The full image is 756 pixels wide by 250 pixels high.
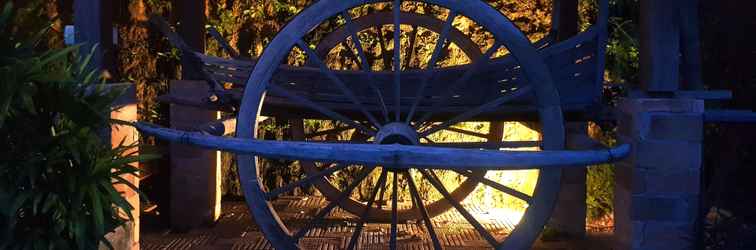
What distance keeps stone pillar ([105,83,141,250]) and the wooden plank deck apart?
5.00 feet

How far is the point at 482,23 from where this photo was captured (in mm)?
3898

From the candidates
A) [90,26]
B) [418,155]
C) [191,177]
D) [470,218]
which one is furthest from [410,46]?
[418,155]

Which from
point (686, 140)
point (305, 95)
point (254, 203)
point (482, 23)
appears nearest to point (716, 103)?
point (686, 140)

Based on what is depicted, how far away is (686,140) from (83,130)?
2.67 metres

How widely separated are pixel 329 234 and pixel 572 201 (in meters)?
1.82

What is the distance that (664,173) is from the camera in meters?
3.79

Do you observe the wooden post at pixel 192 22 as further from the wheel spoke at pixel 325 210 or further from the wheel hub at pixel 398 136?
the wheel hub at pixel 398 136

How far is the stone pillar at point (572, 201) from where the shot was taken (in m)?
6.04

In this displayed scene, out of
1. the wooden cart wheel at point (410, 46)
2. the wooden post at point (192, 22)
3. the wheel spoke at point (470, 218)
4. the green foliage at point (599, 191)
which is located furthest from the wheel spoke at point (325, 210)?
the green foliage at point (599, 191)

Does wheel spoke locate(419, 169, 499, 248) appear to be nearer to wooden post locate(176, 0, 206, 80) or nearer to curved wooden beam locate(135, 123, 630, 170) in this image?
curved wooden beam locate(135, 123, 630, 170)

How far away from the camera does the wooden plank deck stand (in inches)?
235

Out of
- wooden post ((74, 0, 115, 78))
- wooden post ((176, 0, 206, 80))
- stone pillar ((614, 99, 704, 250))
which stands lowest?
stone pillar ((614, 99, 704, 250))

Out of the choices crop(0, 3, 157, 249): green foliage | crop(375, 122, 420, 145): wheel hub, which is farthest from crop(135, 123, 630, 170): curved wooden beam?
crop(0, 3, 157, 249): green foliage

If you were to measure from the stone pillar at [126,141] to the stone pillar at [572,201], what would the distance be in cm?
304
